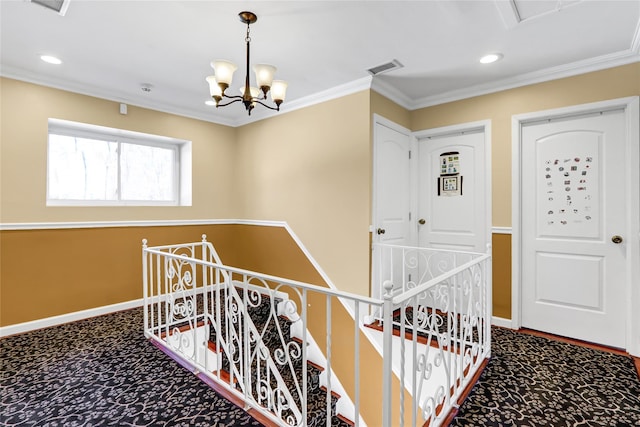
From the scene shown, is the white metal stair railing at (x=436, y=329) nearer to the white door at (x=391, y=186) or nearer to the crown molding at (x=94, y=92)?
the white door at (x=391, y=186)

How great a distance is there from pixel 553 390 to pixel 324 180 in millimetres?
2655

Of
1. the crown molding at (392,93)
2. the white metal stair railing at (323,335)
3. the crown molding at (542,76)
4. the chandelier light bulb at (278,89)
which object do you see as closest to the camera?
the white metal stair railing at (323,335)

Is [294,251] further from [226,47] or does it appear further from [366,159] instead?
[226,47]

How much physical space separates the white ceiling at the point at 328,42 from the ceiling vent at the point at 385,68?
61 millimetres

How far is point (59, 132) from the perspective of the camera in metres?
3.48

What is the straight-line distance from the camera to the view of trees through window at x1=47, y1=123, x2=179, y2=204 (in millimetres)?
3496

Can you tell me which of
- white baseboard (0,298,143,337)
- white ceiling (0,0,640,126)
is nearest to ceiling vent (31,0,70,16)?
white ceiling (0,0,640,126)

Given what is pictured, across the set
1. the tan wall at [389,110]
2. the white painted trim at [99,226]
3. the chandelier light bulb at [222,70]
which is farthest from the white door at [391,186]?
the chandelier light bulb at [222,70]

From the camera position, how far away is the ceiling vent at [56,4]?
2033 millimetres

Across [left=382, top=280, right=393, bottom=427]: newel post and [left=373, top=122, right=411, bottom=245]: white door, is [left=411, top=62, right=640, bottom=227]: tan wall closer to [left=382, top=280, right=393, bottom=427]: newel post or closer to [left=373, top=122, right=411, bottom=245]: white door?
[left=373, top=122, right=411, bottom=245]: white door

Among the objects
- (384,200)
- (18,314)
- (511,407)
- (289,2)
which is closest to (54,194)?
(18,314)

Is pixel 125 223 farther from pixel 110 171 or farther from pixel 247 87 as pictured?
pixel 247 87

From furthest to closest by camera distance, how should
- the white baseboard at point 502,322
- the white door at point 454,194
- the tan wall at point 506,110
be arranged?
the white door at point 454,194 < the white baseboard at point 502,322 < the tan wall at point 506,110

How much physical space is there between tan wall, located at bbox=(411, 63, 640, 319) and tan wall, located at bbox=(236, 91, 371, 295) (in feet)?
3.89
